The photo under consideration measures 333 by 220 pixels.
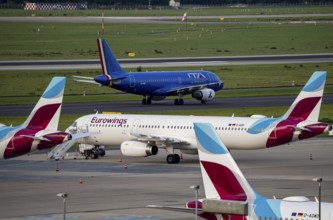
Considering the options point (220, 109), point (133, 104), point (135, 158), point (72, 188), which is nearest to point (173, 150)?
point (135, 158)

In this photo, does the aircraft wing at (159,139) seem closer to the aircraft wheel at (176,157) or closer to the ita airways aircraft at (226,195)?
the aircraft wheel at (176,157)

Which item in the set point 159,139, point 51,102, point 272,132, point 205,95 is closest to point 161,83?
point 205,95

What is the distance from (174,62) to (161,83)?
1801 inches

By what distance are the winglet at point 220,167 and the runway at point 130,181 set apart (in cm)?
1523

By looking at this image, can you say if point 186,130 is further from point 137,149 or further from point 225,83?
point 225,83

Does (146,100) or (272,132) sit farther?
(146,100)

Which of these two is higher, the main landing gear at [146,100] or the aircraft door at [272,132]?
the main landing gear at [146,100]

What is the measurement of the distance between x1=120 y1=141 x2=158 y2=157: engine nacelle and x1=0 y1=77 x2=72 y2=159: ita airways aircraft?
13914 mm

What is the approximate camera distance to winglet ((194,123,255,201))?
1384 inches

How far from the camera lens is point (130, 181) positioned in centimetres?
6631

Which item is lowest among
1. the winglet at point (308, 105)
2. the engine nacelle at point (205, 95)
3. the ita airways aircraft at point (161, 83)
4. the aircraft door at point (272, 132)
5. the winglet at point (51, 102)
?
the winglet at point (51, 102)

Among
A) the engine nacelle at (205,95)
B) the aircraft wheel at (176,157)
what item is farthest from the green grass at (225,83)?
the aircraft wheel at (176,157)

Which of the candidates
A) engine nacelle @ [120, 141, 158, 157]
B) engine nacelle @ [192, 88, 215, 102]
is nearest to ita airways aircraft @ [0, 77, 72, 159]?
engine nacelle @ [120, 141, 158, 157]

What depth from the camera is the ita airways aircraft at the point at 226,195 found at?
34.2 meters
